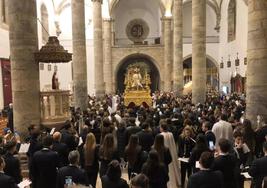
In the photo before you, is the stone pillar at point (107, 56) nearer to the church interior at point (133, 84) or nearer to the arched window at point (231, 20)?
the church interior at point (133, 84)

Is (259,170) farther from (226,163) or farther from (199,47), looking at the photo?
(199,47)

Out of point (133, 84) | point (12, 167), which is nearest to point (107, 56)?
point (133, 84)

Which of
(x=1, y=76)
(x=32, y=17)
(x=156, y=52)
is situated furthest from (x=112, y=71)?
(x=32, y=17)

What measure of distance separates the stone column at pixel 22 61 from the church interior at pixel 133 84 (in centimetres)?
3

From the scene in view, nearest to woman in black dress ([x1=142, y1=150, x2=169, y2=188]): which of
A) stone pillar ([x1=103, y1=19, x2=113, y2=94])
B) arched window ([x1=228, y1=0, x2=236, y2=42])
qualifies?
arched window ([x1=228, y1=0, x2=236, y2=42])

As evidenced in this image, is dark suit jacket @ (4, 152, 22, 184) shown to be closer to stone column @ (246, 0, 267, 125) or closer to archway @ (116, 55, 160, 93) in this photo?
stone column @ (246, 0, 267, 125)

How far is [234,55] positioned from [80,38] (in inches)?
640

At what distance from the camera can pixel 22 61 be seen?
9.77 metres

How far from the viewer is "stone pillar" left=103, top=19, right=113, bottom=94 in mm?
33219

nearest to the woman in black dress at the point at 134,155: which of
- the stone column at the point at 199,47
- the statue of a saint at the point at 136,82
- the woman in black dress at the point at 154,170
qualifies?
the woman in black dress at the point at 154,170

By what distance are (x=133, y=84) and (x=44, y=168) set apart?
64.4ft

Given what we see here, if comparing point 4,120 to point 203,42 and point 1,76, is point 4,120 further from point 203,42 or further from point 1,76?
point 203,42

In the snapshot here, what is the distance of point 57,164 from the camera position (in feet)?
20.3

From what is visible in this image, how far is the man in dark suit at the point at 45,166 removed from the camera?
236 inches
